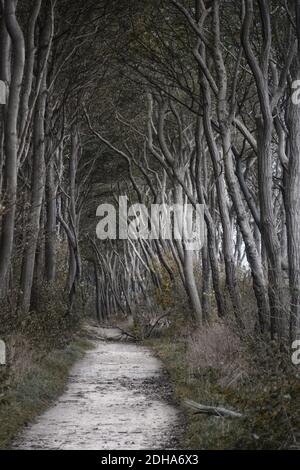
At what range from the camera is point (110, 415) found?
10.0m

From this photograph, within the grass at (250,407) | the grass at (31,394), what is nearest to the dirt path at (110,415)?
the grass at (31,394)

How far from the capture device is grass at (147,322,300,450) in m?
6.68

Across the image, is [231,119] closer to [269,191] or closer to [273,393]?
[269,191]

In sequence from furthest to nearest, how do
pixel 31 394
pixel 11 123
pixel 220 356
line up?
pixel 220 356 < pixel 11 123 < pixel 31 394

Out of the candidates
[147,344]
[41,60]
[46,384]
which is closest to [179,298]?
[147,344]
